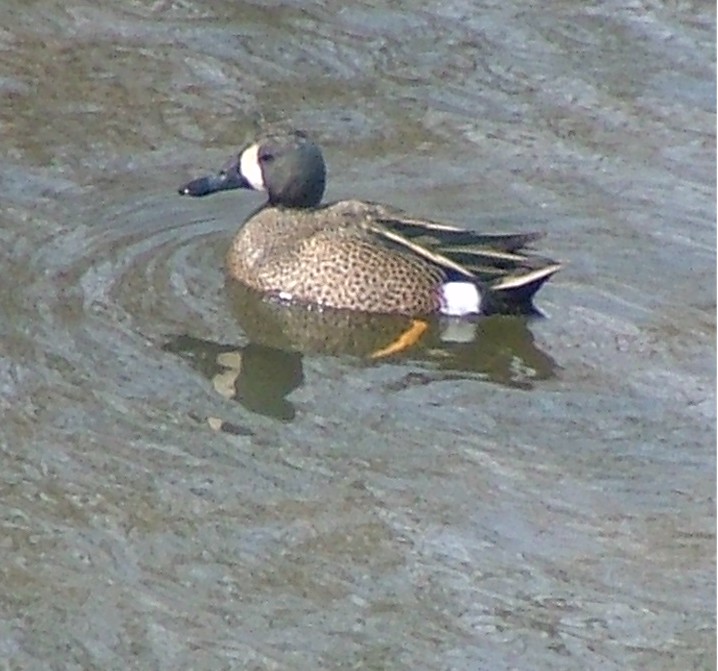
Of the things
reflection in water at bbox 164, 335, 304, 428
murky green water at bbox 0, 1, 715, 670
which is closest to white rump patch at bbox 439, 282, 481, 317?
murky green water at bbox 0, 1, 715, 670

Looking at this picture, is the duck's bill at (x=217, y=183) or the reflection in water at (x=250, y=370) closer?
the reflection in water at (x=250, y=370)

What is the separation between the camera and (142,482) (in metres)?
7.41

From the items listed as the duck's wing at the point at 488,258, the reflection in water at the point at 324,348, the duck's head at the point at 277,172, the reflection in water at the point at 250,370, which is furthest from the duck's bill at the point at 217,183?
the reflection in water at the point at 250,370

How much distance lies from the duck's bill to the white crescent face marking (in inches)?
0.7

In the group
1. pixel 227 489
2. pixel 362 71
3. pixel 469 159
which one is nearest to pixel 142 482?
pixel 227 489

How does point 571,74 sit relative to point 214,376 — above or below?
above

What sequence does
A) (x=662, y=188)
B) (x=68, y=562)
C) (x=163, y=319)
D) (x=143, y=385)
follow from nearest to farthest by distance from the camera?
(x=68, y=562)
(x=143, y=385)
(x=163, y=319)
(x=662, y=188)

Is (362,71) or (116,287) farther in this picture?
(362,71)

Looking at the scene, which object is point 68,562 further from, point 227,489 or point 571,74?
point 571,74

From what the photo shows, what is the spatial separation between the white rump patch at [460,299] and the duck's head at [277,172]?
712 mm

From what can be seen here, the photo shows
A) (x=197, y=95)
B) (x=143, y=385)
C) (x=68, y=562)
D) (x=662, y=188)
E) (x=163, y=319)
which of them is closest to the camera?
(x=68, y=562)

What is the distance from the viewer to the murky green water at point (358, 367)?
6.76 metres

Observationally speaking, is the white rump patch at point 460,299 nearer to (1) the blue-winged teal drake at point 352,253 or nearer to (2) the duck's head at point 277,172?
(1) the blue-winged teal drake at point 352,253

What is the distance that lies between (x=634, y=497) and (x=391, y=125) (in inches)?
132
